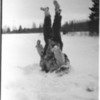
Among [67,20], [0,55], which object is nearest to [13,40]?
[0,55]

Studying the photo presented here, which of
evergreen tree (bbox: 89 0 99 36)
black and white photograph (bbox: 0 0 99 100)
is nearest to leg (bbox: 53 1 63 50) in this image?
black and white photograph (bbox: 0 0 99 100)

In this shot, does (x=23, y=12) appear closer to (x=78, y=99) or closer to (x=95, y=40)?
A: (x=95, y=40)

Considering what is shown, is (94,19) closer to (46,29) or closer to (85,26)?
(85,26)

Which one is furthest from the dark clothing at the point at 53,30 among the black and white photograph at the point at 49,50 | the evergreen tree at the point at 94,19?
the evergreen tree at the point at 94,19

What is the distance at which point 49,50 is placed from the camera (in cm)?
160

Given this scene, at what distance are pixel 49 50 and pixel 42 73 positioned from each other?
19 cm

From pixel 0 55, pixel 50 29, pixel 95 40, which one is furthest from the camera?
pixel 95 40

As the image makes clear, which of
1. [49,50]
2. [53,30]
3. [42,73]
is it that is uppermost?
[53,30]

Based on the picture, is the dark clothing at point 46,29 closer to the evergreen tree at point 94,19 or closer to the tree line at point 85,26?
the tree line at point 85,26

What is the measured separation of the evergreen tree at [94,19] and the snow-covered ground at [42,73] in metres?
0.08

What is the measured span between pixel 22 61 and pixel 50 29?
1.09 ft

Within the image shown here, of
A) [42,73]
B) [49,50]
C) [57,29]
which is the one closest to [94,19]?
[57,29]

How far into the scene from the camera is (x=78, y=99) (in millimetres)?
1577

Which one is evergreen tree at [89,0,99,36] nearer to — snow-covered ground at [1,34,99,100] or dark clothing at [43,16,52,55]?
snow-covered ground at [1,34,99,100]
